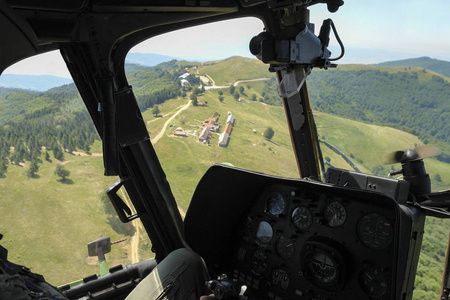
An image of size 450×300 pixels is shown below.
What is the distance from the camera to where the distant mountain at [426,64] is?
3270 millimetres

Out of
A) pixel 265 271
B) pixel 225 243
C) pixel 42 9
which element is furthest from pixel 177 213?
pixel 42 9

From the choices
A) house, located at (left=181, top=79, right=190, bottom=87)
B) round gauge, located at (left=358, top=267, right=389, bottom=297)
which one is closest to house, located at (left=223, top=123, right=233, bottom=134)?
house, located at (left=181, top=79, right=190, bottom=87)

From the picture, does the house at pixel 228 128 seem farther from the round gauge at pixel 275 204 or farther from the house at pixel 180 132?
the round gauge at pixel 275 204

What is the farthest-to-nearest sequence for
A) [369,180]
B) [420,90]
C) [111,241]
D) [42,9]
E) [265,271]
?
[420,90] < [111,241] < [265,271] < [369,180] < [42,9]

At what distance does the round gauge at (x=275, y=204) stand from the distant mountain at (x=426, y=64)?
1.93m

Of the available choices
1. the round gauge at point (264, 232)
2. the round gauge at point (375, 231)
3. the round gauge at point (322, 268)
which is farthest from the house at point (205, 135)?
the round gauge at point (375, 231)

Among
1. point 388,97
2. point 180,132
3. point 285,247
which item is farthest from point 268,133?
point 285,247

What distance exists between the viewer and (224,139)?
3.46 metres

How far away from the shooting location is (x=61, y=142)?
2.75 meters

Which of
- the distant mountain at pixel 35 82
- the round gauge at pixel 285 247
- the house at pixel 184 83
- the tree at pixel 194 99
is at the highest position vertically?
the distant mountain at pixel 35 82

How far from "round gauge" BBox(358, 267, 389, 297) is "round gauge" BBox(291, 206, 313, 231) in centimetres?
48

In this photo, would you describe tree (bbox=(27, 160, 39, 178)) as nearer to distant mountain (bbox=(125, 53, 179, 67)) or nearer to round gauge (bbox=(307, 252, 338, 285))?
distant mountain (bbox=(125, 53, 179, 67))

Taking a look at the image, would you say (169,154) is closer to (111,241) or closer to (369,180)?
(111,241)

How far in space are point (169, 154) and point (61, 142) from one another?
0.90 m
